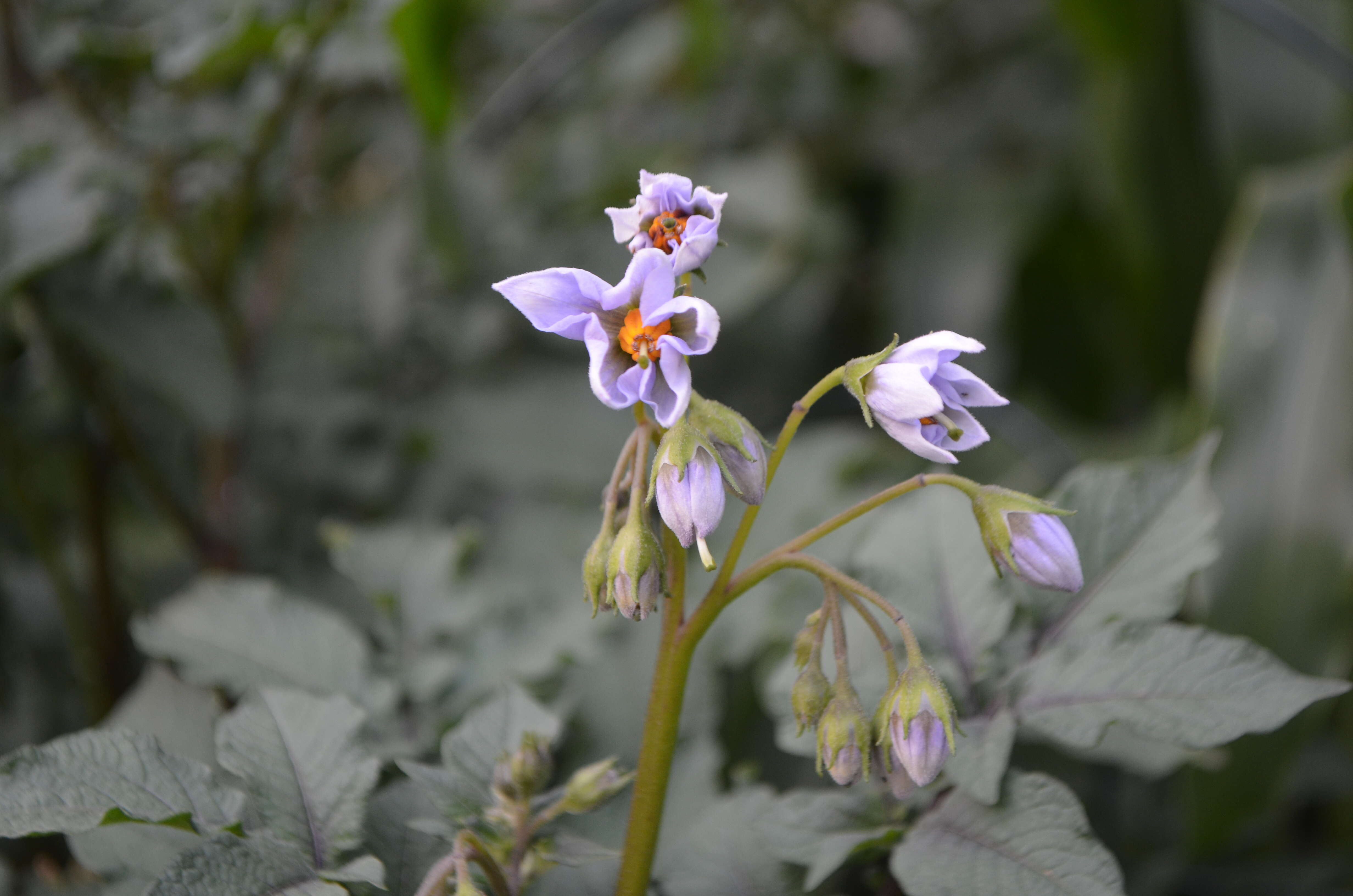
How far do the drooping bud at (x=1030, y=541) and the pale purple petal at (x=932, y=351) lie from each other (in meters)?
0.07

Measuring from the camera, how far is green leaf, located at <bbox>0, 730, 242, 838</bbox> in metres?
0.42

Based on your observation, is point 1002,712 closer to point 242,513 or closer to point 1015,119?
point 242,513

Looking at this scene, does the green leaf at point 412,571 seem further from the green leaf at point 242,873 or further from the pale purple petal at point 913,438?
the pale purple petal at point 913,438

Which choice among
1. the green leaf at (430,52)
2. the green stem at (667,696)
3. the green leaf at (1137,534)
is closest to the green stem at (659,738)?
the green stem at (667,696)

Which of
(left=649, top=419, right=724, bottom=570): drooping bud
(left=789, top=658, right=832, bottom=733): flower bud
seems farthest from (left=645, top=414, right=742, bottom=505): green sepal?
(left=789, top=658, right=832, bottom=733): flower bud

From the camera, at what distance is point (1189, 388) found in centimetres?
153

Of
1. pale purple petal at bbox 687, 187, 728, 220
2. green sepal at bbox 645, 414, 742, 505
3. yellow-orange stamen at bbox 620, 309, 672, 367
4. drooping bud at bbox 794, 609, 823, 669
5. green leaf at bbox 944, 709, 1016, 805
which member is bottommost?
green leaf at bbox 944, 709, 1016, 805

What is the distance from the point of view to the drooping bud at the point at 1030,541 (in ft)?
1.41

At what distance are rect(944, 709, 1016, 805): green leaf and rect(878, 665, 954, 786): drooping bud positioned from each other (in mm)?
29

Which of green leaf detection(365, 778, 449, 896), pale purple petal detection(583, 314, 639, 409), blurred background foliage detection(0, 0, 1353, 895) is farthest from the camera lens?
blurred background foliage detection(0, 0, 1353, 895)

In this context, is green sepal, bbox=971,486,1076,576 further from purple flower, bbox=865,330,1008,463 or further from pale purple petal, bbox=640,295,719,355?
pale purple petal, bbox=640,295,719,355

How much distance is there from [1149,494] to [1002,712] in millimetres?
165

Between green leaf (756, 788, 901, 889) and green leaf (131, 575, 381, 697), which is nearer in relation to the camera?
green leaf (756, 788, 901, 889)

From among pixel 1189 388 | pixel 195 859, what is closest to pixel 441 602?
pixel 195 859
